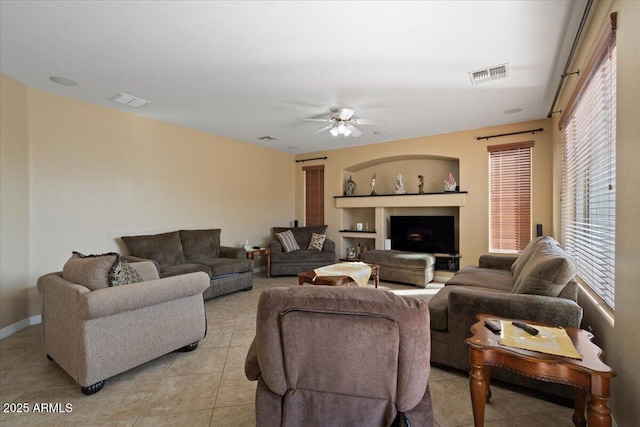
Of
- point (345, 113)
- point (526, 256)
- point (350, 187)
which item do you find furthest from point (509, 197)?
point (345, 113)

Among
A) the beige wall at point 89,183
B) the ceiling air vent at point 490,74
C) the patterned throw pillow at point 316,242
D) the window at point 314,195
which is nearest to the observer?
the ceiling air vent at point 490,74

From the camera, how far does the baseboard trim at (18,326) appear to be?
2.94 metres

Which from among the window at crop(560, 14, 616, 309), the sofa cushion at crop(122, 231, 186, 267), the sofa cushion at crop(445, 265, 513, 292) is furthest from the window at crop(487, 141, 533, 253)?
the sofa cushion at crop(122, 231, 186, 267)

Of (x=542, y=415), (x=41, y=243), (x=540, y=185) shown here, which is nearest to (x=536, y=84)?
(x=540, y=185)

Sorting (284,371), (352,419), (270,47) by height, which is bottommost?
(352,419)

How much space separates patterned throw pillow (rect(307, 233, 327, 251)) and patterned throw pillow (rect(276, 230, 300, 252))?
0.29 meters

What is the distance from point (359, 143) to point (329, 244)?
2.11 m

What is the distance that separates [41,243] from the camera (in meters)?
3.33

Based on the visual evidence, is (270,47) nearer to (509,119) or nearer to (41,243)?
(41,243)

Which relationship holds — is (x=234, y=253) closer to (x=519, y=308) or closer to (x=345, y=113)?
(x=345, y=113)

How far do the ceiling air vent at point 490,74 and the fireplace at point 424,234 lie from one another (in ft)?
9.20

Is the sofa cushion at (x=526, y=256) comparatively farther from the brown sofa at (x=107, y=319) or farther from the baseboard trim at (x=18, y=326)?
the baseboard trim at (x=18, y=326)

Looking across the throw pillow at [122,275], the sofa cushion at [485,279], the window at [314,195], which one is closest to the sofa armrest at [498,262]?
the sofa cushion at [485,279]

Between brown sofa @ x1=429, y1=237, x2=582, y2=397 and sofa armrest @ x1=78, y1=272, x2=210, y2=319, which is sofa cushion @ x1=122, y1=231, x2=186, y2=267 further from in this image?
brown sofa @ x1=429, y1=237, x2=582, y2=397
